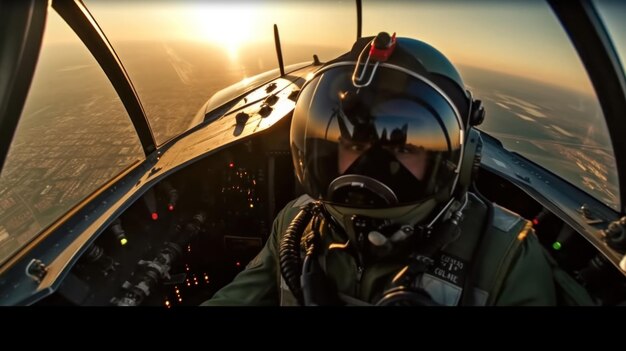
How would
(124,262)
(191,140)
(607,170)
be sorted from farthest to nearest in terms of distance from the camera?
(191,140)
(124,262)
(607,170)

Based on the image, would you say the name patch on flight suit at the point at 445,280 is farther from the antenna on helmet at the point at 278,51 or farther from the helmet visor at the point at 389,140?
the antenna on helmet at the point at 278,51

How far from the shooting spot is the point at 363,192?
3.71 feet

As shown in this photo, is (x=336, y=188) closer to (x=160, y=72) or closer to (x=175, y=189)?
(x=175, y=189)

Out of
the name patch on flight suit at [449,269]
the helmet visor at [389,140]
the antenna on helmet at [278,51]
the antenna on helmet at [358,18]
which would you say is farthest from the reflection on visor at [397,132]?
the antenna on helmet at [358,18]

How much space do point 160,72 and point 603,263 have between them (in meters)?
5.47

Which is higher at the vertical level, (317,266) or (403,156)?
(403,156)

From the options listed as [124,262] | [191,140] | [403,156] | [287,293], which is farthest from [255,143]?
[403,156]

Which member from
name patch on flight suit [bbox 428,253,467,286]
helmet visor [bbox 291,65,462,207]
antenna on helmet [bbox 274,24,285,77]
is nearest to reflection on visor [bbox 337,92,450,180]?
helmet visor [bbox 291,65,462,207]

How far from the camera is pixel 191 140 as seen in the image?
2379 millimetres

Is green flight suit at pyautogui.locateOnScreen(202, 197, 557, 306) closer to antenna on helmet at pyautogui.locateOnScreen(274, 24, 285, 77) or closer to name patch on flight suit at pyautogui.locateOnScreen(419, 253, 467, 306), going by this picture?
name patch on flight suit at pyautogui.locateOnScreen(419, 253, 467, 306)

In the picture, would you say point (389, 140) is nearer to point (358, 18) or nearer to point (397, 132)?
point (397, 132)

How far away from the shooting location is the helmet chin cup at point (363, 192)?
112 centimetres

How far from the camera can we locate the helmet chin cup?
112 cm

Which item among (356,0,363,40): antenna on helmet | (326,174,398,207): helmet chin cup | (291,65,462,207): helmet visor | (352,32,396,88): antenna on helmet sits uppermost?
(356,0,363,40): antenna on helmet
